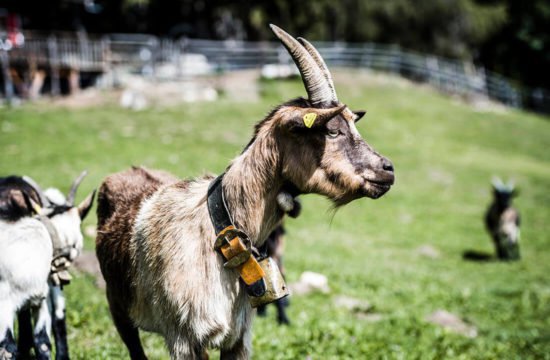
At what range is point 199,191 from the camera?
392 centimetres

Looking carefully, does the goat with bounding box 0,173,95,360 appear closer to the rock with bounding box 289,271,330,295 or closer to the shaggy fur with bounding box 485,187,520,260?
the rock with bounding box 289,271,330,295

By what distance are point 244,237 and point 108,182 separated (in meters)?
1.93

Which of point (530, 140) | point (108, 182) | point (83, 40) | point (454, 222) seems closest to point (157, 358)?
point (108, 182)

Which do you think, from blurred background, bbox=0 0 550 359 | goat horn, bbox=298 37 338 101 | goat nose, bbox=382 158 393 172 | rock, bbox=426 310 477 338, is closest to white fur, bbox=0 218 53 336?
blurred background, bbox=0 0 550 359

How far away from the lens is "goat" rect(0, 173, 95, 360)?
4129 millimetres

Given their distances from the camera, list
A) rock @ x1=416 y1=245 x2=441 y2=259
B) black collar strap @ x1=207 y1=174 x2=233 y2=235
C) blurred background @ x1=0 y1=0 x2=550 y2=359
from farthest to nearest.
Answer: rock @ x1=416 y1=245 x2=441 y2=259
blurred background @ x1=0 y1=0 x2=550 y2=359
black collar strap @ x1=207 y1=174 x2=233 y2=235

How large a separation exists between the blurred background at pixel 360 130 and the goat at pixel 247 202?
1.18 feet

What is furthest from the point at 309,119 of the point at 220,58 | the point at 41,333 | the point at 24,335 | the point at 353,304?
the point at 220,58

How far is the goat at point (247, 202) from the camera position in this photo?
11.4ft

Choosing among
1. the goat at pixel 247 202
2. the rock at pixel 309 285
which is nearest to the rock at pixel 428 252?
the rock at pixel 309 285

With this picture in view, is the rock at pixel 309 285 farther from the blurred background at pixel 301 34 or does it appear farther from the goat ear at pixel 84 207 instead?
the blurred background at pixel 301 34

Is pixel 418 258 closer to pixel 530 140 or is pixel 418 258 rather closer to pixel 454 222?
pixel 454 222

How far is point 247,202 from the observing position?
3.58m

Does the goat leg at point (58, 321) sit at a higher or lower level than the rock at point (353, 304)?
higher
